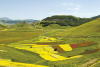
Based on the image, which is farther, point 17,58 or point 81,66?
point 17,58

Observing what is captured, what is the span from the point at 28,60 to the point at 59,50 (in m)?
25.2

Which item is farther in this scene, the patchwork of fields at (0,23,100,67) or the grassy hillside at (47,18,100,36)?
the grassy hillside at (47,18,100,36)

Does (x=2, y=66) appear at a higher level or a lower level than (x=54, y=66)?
higher

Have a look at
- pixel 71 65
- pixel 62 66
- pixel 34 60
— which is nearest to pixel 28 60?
pixel 34 60

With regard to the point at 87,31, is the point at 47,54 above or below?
below

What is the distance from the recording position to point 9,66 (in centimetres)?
3306

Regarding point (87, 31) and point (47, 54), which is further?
point (87, 31)

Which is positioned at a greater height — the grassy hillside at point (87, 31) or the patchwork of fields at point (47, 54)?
the grassy hillside at point (87, 31)

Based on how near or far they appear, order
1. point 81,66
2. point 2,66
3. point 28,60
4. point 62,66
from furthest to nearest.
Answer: point 28,60
point 62,66
point 81,66
point 2,66

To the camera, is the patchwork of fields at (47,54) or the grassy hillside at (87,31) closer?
the patchwork of fields at (47,54)

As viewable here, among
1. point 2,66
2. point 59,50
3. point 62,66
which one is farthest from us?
point 59,50

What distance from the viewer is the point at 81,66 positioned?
35.4 meters

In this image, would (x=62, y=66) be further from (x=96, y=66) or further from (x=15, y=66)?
(x=15, y=66)

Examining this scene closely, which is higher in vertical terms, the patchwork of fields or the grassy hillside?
the grassy hillside
